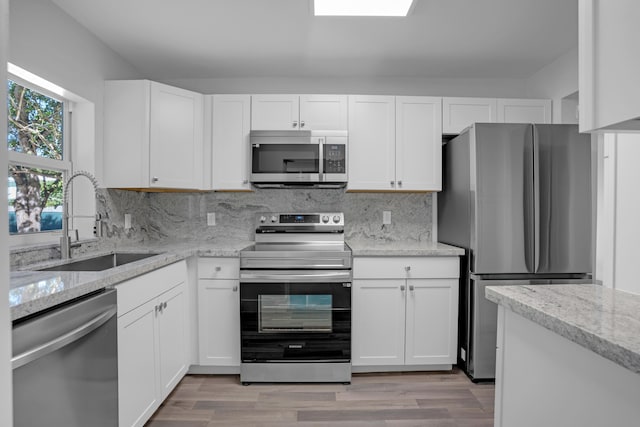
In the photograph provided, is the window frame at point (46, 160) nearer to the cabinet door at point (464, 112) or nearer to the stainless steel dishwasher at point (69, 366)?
the stainless steel dishwasher at point (69, 366)

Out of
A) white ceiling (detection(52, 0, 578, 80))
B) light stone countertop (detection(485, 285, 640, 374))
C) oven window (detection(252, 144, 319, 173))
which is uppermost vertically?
white ceiling (detection(52, 0, 578, 80))

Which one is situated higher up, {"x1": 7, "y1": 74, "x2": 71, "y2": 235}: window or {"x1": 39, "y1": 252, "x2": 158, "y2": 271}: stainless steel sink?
→ {"x1": 7, "y1": 74, "x2": 71, "y2": 235}: window

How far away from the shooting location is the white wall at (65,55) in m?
1.78

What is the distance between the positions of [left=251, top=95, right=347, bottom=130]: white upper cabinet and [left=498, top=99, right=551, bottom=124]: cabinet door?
1.33 metres

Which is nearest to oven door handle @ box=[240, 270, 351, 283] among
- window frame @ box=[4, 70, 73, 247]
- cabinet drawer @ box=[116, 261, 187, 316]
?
cabinet drawer @ box=[116, 261, 187, 316]

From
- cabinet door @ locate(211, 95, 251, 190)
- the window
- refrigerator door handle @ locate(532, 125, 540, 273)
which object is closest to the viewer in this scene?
the window

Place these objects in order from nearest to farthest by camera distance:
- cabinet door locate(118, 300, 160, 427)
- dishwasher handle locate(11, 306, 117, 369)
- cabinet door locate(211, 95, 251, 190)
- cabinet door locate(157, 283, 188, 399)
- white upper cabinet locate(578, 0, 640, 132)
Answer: white upper cabinet locate(578, 0, 640, 132), dishwasher handle locate(11, 306, 117, 369), cabinet door locate(118, 300, 160, 427), cabinet door locate(157, 283, 188, 399), cabinet door locate(211, 95, 251, 190)

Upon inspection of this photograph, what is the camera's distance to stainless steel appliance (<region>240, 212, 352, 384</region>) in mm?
2359

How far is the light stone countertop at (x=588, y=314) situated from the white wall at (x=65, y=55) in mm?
2464

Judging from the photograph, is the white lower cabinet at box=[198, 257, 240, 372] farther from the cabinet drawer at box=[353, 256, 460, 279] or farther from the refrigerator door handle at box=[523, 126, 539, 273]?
the refrigerator door handle at box=[523, 126, 539, 273]

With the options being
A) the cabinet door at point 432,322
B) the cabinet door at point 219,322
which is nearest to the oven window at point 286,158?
the cabinet door at point 219,322

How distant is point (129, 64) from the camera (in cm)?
283

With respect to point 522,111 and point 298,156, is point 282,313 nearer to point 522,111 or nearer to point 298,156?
point 298,156

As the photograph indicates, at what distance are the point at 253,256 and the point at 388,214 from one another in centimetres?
136
